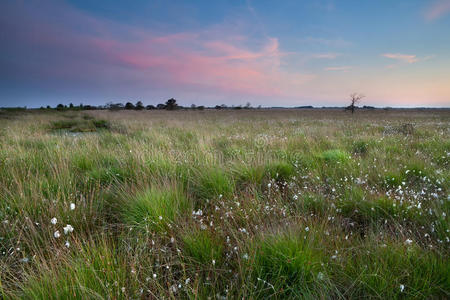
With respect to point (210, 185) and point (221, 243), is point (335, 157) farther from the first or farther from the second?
point (221, 243)

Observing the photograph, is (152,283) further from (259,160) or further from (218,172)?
(259,160)

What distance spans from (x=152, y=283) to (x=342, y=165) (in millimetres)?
4684

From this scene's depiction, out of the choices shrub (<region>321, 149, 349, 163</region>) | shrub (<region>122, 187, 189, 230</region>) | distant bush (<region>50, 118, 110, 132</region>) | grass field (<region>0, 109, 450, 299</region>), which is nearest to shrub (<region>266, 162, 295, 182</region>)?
grass field (<region>0, 109, 450, 299</region>)

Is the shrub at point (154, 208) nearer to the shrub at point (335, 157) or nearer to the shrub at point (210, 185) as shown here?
the shrub at point (210, 185)

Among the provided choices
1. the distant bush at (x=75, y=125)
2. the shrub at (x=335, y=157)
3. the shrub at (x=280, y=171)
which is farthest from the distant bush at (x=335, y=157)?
the distant bush at (x=75, y=125)

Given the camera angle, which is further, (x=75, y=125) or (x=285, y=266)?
(x=75, y=125)

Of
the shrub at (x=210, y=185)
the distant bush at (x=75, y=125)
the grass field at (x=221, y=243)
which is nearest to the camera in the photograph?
the grass field at (x=221, y=243)

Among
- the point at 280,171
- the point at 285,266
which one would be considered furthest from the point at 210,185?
the point at 285,266

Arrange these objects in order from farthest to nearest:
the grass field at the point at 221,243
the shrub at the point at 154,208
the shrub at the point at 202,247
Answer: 1. the shrub at the point at 154,208
2. the shrub at the point at 202,247
3. the grass field at the point at 221,243

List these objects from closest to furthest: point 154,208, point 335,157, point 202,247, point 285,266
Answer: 1. point 285,266
2. point 202,247
3. point 154,208
4. point 335,157

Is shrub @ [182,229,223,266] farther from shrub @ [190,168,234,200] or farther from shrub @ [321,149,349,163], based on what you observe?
shrub @ [321,149,349,163]

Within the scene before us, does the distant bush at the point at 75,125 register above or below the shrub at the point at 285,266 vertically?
above

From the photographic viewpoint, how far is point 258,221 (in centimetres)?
242

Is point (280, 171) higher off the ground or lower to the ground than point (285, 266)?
higher
